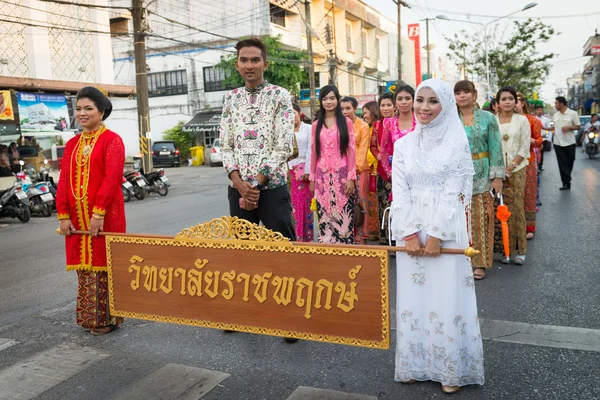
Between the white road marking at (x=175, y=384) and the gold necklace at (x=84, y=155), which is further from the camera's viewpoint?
the gold necklace at (x=84, y=155)

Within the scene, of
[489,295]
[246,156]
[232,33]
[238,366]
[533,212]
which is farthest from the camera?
[232,33]

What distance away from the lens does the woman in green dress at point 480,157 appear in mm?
5234

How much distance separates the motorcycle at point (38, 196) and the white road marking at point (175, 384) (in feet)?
31.2

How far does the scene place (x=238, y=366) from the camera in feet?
11.2

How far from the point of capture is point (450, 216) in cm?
297

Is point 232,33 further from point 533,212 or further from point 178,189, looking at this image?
point 533,212

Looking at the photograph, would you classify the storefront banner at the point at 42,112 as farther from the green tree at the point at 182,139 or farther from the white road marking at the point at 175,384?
the green tree at the point at 182,139

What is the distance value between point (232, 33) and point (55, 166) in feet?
56.1

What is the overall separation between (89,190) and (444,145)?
96.6 inches

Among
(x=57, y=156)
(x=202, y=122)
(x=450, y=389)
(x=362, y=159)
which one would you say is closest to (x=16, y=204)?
(x=57, y=156)

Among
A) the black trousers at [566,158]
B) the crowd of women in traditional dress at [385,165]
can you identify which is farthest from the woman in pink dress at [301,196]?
the black trousers at [566,158]

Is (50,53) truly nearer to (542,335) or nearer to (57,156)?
(57,156)

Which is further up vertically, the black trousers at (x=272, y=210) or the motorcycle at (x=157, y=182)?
the black trousers at (x=272, y=210)

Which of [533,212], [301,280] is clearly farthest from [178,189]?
[301,280]
